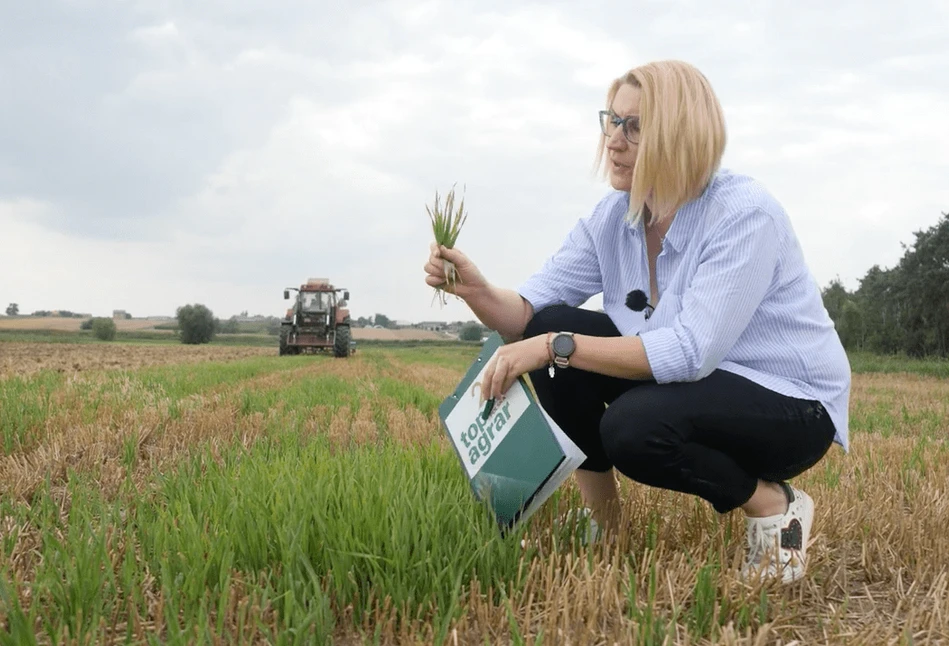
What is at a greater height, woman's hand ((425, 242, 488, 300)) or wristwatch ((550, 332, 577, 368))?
woman's hand ((425, 242, 488, 300))

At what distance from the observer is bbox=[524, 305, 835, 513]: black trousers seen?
86.5 inches

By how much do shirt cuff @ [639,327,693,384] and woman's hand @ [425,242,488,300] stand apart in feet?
2.13

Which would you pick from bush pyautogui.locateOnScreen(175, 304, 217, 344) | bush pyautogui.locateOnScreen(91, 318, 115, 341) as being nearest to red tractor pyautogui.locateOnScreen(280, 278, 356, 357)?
bush pyautogui.locateOnScreen(91, 318, 115, 341)

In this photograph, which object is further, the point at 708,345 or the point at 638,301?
the point at 638,301

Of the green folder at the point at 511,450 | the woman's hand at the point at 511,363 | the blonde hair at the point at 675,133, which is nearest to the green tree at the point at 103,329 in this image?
the green folder at the point at 511,450

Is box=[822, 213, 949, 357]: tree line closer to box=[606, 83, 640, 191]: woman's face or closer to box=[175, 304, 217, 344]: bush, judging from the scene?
box=[606, 83, 640, 191]: woman's face

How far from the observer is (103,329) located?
5406cm

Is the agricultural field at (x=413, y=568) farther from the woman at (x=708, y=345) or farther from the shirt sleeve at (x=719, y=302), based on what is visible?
the shirt sleeve at (x=719, y=302)

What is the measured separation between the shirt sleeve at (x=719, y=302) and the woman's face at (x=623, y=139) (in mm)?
381

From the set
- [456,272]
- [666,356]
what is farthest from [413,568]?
[456,272]

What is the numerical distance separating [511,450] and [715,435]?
24.1 inches

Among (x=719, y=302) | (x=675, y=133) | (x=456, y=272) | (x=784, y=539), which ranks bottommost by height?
(x=784, y=539)

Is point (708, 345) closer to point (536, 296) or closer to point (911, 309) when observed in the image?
point (536, 296)

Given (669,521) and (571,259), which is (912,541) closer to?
(669,521)
